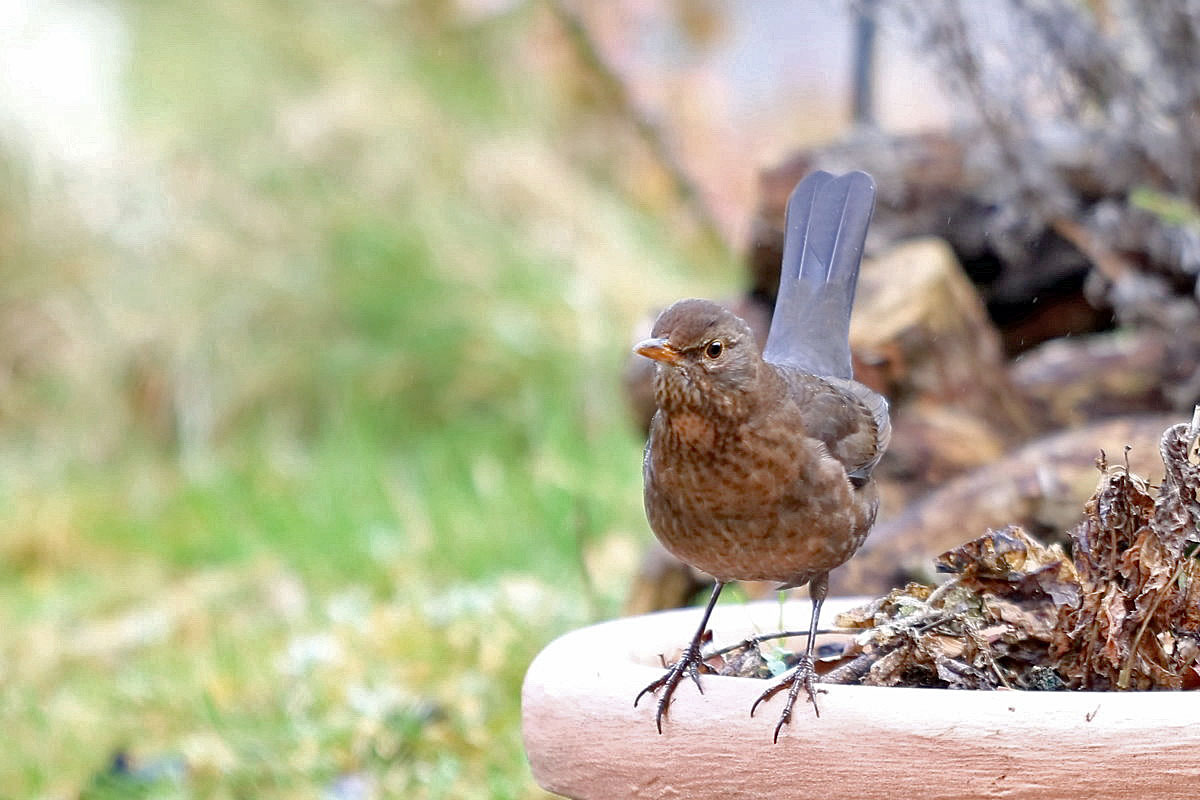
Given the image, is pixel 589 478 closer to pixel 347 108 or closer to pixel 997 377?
pixel 997 377

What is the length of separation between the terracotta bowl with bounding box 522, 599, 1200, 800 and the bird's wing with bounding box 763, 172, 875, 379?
0.98 meters

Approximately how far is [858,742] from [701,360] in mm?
690

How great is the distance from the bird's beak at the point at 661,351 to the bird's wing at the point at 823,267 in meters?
0.52

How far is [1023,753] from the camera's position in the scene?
1487 mm

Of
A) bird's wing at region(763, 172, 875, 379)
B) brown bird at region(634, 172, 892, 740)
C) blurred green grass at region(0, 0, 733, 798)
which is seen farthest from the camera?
blurred green grass at region(0, 0, 733, 798)

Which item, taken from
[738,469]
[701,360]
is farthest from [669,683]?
[701,360]

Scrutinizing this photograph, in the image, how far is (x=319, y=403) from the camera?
7.38 meters

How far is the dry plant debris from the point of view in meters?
1.68

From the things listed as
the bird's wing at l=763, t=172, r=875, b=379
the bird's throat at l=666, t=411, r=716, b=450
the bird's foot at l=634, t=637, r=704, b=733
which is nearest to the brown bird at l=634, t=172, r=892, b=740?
the bird's throat at l=666, t=411, r=716, b=450

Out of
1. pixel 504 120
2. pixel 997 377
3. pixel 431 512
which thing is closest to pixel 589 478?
pixel 431 512

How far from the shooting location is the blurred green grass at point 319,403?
3.90 meters

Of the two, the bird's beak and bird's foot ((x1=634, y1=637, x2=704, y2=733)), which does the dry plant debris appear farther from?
the bird's beak

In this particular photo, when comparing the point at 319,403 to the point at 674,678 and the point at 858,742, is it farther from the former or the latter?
the point at 858,742

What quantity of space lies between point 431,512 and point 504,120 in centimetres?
451
